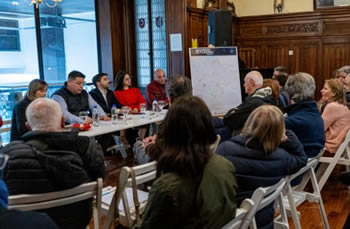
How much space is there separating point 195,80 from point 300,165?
2661mm

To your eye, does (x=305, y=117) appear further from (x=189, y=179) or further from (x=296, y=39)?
(x=296, y=39)

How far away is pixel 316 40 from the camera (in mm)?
7645

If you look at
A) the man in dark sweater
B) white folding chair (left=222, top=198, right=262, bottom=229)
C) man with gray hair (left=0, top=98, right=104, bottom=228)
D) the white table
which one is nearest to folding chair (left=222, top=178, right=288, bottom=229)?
white folding chair (left=222, top=198, right=262, bottom=229)

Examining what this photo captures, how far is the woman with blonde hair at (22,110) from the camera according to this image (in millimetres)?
3973

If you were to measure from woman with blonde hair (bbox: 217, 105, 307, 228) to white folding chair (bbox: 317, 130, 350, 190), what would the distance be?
137 cm

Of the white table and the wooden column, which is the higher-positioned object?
the wooden column

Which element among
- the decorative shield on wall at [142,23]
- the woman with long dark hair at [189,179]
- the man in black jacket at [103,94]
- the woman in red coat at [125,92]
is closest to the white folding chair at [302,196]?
the woman with long dark hair at [189,179]

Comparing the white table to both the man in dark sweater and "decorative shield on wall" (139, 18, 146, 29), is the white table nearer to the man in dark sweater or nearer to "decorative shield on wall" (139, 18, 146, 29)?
the man in dark sweater

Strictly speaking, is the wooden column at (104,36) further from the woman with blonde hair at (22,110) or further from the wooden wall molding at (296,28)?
the wooden wall molding at (296,28)

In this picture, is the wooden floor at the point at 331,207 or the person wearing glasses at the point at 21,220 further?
the wooden floor at the point at 331,207

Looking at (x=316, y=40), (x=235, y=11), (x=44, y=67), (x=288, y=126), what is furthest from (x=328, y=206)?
(x=235, y=11)

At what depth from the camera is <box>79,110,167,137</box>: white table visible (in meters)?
3.55

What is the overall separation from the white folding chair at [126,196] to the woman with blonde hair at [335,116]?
2.38 meters

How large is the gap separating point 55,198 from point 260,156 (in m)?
1.13
